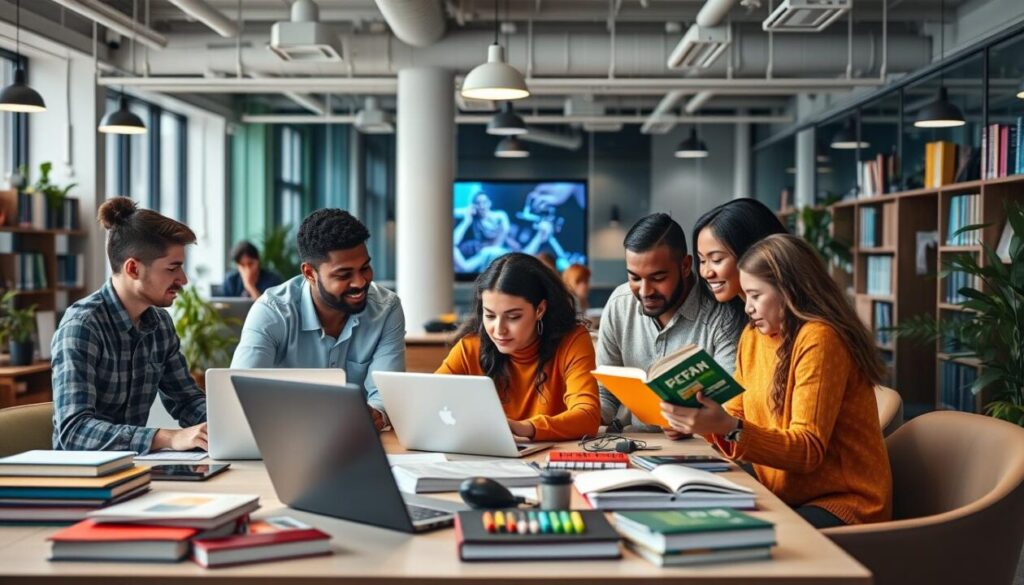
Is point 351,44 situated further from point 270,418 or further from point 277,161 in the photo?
point 270,418

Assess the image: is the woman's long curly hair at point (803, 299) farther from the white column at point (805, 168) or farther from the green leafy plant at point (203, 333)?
the white column at point (805, 168)

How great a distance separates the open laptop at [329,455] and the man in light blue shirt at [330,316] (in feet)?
3.69

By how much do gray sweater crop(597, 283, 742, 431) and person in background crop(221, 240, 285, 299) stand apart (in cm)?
556

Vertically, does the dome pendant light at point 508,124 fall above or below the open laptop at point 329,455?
above

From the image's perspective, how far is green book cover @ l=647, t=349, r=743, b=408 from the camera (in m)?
2.16

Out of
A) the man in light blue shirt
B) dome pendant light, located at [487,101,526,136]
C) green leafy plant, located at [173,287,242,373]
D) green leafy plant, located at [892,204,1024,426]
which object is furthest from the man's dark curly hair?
dome pendant light, located at [487,101,526,136]

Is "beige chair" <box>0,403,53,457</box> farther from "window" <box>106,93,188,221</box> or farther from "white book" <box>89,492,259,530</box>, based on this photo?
"window" <box>106,93,188,221</box>

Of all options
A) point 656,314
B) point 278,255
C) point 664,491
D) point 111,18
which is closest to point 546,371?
point 656,314

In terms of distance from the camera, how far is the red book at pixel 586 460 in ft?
7.90

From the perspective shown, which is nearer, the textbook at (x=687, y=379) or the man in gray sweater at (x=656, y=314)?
the textbook at (x=687, y=379)

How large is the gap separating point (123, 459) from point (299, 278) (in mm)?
1484

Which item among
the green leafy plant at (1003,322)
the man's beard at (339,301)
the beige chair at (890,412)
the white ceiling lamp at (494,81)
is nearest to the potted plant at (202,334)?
the white ceiling lamp at (494,81)

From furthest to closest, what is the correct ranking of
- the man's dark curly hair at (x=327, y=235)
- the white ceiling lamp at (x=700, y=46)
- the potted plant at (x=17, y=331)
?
the white ceiling lamp at (x=700, y=46) < the potted plant at (x=17, y=331) < the man's dark curly hair at (x=327, y=235)

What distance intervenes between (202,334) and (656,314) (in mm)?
4802
